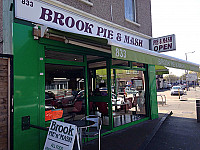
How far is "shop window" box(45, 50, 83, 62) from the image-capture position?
412 centimetres

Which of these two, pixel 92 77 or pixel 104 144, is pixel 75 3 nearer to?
pixel 92 77

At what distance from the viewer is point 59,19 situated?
4.53 metres

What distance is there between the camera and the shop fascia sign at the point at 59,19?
12.4 ft

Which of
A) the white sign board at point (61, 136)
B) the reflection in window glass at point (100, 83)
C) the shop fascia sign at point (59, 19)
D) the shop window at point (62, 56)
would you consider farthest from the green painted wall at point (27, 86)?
the reflection in window glass at point (100, 83)

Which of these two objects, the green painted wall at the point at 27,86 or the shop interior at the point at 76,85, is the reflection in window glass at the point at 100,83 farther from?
the green painted wall at the point at 27,86

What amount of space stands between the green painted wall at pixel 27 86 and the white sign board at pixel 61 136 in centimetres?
87

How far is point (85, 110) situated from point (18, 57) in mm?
2539

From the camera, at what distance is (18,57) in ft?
11.3

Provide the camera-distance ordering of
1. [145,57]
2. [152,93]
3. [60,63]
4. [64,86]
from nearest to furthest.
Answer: [60,63] < [145,57] < [64,86] < [152,93]

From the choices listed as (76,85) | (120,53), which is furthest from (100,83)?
(120,53)

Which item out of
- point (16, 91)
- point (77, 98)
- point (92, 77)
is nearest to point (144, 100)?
point (92, 77)

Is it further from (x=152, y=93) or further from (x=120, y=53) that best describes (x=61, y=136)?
(x=152, y=93)

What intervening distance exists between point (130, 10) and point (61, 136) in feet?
24.6

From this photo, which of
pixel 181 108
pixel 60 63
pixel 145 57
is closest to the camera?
pixel 60 63
